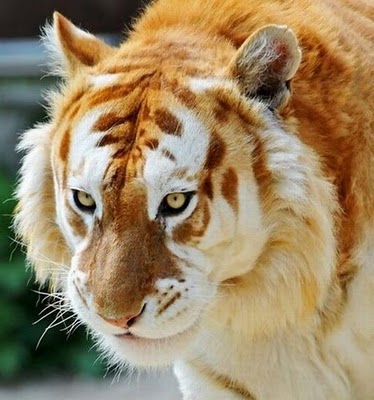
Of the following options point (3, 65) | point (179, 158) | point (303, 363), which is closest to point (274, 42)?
point (179, 158)

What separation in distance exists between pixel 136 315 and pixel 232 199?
301 mm

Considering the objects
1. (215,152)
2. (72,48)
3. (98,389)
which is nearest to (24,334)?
(98,389)

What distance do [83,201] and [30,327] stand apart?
2.29 m

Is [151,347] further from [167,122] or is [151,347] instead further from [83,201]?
[167,122]

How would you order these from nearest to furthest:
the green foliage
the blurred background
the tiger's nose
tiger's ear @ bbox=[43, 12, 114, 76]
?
1. the tiger's nose
2. tiger's ear @ bbox=[43, 12, 114, 76]
3. the blurred background
4. the green foliage

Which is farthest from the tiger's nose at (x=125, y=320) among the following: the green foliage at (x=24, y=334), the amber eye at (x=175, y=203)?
the green foliage at (x=24, y=334)

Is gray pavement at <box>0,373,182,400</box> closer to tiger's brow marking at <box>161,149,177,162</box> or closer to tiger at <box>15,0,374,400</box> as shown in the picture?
tiger at <box>15,0,374,400</box>

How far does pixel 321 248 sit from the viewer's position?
2439mm

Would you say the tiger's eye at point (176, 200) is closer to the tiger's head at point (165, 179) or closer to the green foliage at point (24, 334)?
the tiger's head at point (165, 179)

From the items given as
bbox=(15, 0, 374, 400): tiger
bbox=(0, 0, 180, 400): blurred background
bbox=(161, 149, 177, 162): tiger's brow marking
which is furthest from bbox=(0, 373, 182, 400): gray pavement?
bbox=(161, 149, 177, 162): tiger's brow marking

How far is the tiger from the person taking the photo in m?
2.27

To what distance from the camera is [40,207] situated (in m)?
2.63

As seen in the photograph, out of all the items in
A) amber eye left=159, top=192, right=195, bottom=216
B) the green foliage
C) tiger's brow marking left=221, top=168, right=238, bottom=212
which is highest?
tiger's brow marking left=221, top=168, right=238, bottom=212

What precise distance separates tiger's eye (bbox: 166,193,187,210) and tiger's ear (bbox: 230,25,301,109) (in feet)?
0.86
